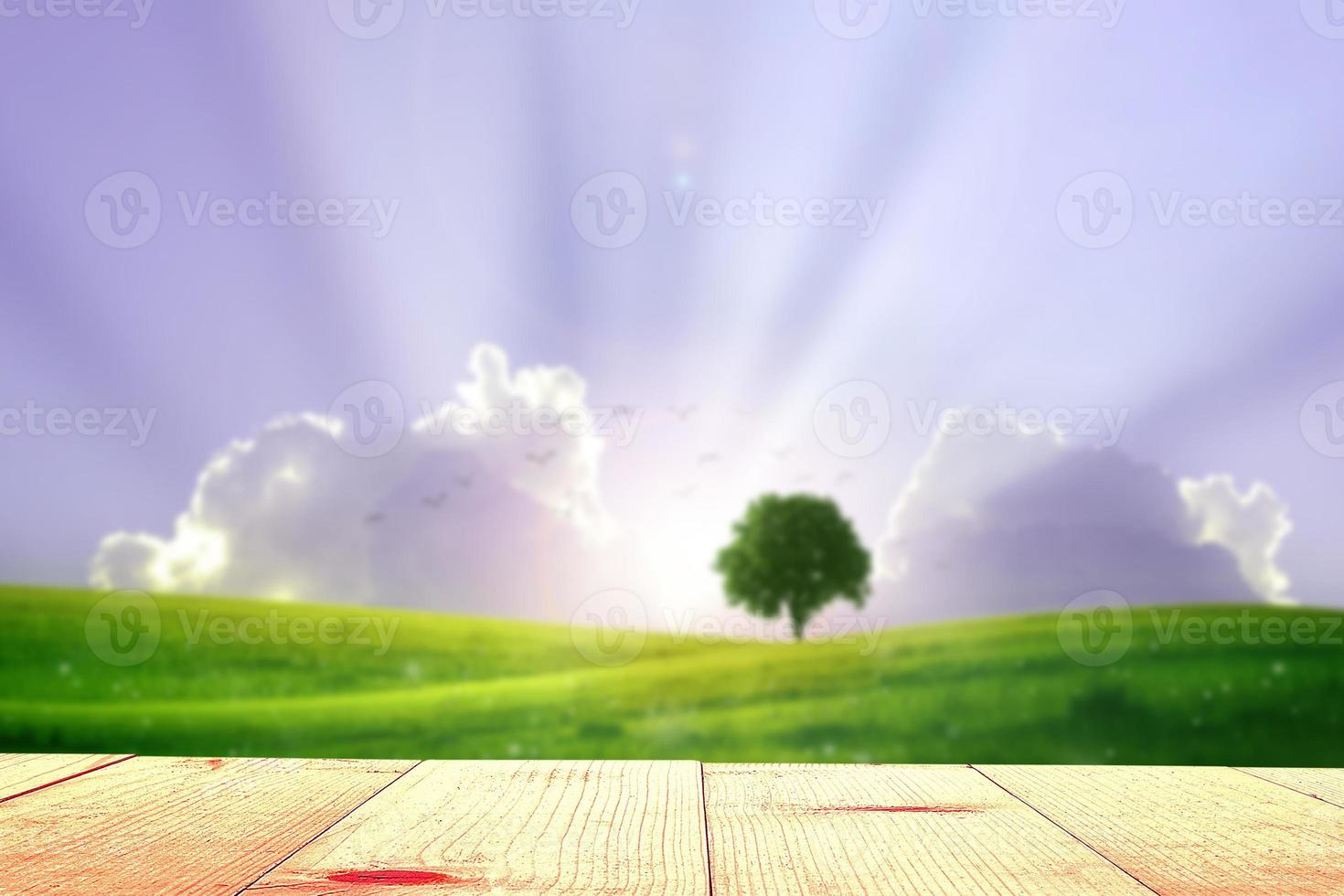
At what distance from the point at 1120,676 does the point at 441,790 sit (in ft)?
39.1

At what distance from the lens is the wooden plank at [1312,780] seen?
150cm

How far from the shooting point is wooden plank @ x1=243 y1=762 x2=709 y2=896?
3.42 ft

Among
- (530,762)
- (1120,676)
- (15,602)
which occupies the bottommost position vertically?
(530,762)

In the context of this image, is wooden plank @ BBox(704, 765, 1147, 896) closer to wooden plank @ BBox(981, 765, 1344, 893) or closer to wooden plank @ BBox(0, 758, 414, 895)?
wooden plank @ BBox(981, 765, 1344, 893)

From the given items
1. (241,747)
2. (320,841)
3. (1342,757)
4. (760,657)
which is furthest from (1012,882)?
(1342,757)

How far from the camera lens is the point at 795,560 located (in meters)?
18.9

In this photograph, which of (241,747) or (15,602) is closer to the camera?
(241,747)

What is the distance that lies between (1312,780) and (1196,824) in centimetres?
51

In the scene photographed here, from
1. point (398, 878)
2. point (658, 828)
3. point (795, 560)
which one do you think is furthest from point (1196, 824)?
point (795, 560)

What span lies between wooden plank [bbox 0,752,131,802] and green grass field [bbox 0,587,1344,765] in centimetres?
871

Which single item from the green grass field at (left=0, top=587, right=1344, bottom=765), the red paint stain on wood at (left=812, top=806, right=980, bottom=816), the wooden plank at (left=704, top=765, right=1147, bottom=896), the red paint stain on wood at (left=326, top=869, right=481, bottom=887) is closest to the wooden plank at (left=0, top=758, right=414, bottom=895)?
the red paint stain on wood at (left=326, top=869, right=481, bottom=887)

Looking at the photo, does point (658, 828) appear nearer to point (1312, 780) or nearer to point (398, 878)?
point (398, 878)

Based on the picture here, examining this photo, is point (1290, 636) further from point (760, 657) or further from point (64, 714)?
point (64, 714)

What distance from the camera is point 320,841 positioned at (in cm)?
Result: 119
